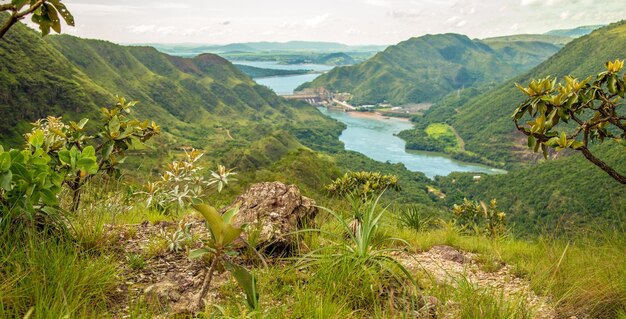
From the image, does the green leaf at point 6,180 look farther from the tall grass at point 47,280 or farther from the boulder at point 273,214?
the boulder at point 273,214

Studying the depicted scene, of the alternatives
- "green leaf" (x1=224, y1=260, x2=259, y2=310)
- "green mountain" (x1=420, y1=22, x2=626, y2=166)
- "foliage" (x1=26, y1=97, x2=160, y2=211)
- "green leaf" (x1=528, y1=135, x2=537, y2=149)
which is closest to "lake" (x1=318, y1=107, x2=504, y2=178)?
"green mountain" (x1=420, y1=22, x2=626, y2=166)

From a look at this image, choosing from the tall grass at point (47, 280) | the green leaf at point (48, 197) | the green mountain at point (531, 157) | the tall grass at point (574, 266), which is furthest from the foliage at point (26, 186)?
the green mountain at point (531, 157)

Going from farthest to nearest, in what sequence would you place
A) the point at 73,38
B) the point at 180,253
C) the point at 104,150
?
1. the point at 73,38
2. the point at 104,150
3. the point at 180,253

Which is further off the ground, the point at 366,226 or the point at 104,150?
the point at 104,150

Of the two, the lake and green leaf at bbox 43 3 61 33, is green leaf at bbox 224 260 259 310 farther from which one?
the lake

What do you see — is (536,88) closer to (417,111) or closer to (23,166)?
(23,166)

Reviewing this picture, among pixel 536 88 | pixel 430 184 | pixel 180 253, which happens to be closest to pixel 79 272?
pixel 180 253
